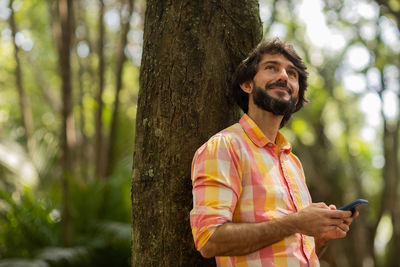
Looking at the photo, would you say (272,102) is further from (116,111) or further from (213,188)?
(116,111)

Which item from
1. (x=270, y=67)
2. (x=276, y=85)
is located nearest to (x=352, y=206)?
(x=276, y=85)

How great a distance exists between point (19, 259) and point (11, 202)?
703 millimetres

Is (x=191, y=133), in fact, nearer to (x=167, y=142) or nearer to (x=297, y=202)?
(x=167, y=142)

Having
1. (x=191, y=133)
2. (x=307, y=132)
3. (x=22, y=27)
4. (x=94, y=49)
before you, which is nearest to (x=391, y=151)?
(x=307, y=132)

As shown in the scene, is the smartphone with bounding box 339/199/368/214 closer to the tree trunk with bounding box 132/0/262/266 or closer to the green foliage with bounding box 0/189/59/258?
the tree trunk with bounding box 132/0/262/266

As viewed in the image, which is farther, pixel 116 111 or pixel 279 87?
pixel 116 111

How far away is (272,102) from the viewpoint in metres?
2.17

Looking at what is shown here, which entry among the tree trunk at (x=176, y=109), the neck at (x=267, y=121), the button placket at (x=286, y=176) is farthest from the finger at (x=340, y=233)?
the tree trunk at (x=176, y=109)

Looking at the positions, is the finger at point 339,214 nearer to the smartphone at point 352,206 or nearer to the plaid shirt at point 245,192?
the smartphone at point 352,206

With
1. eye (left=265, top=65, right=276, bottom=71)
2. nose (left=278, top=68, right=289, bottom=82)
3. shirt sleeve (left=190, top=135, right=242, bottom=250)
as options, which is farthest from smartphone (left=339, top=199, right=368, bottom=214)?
eye (left=265, top=65, right=276, bottom=71)

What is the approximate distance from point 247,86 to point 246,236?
88 centimetres

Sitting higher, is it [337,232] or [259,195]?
[259,195]

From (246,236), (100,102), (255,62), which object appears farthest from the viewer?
(100,102)

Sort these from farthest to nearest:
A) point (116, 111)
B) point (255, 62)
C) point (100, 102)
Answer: point (100, 102) → point (116, 111) → point (255, 62)
